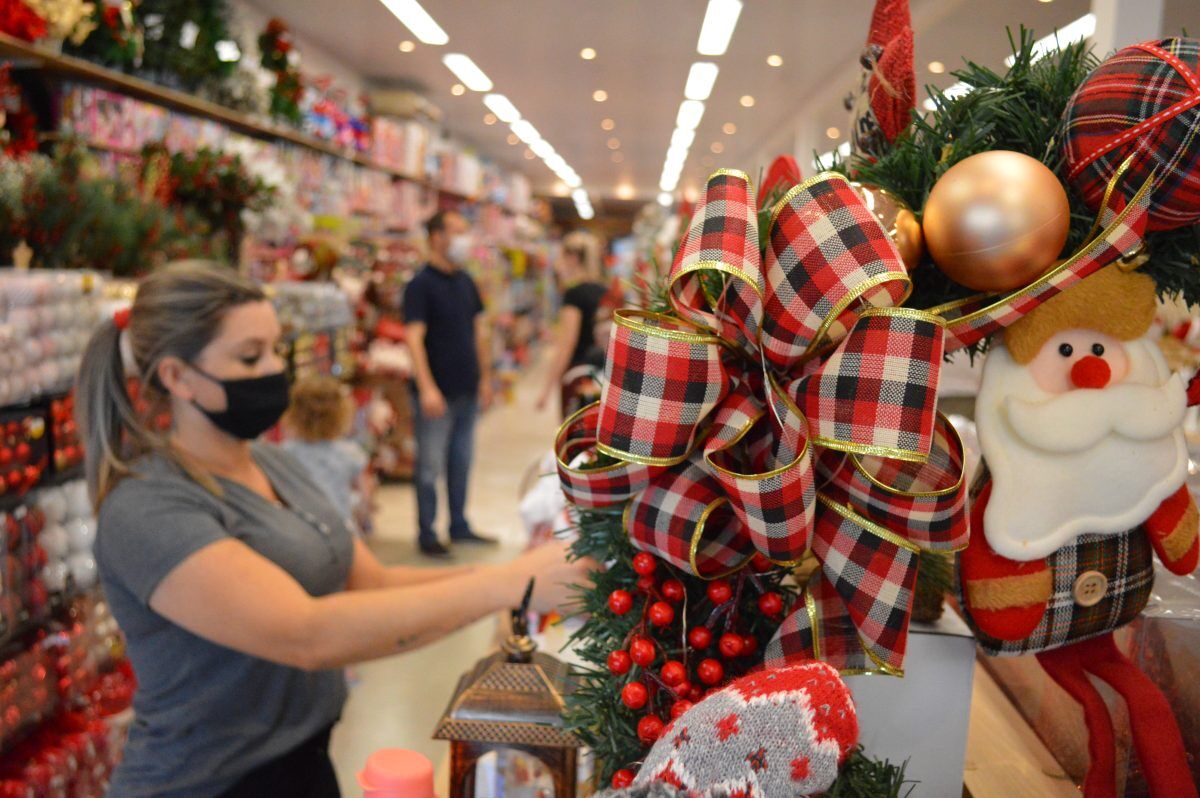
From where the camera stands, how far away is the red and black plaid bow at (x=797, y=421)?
520 mm

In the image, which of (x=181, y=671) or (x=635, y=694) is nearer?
(x=635, y=694)

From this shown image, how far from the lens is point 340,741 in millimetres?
3014

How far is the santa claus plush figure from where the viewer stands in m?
0.61

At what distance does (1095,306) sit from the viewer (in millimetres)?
615

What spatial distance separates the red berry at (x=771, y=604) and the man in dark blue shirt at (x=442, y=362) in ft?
13.9

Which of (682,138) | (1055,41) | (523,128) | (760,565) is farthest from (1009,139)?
(682,138)

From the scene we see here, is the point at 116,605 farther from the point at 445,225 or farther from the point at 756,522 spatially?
the point at 445,225

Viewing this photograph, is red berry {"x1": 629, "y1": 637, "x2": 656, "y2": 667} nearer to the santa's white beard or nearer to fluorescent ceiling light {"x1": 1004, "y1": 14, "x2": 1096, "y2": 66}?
the santa's white beard

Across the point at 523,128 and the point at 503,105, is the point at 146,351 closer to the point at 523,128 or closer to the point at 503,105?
the point at 503,105

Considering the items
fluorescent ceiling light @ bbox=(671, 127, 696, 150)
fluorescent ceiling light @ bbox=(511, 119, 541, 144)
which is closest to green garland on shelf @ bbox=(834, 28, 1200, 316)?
fluorescent ceiling light @ bbox=(511, 119, 541, 144)

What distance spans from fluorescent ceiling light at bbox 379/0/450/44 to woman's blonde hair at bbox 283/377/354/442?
2915mm

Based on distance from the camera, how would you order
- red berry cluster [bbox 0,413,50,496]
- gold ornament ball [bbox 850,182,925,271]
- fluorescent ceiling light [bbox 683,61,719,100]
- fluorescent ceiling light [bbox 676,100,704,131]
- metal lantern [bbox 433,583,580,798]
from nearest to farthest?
gold ornament ball [bbox 850,182,925,271] → metal lantern [bbox 433,583,580,798] → fluorescent ceiling light [bbox 683,61,719,100] → red berry cluster [bbox 0,413,50,496] → fluorescent ceiling light [bbox 676,100,704,131]

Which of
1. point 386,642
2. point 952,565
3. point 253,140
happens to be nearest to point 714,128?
point 386,642

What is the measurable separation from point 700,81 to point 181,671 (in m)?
1.82
